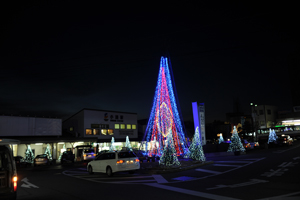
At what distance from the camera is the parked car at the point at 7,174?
6914 millimetres

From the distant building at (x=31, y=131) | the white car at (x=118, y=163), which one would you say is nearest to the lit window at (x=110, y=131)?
the distant building at (x=31, y=131)

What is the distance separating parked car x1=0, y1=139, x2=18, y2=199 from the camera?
6.91 metres

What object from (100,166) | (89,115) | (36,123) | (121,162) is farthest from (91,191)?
(89,115)

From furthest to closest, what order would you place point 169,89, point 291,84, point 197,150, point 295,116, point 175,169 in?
1. point 291,84
2. point 295,116
3. point 169,89
4. point 197,150
5. point 175,169

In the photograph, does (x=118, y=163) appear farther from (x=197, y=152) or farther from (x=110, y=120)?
(x=110, y=120)

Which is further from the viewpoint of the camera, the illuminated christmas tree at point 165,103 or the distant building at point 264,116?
the distant building at point 264,116

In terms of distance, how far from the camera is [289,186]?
9.65 m

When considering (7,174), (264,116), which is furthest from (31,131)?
(264,116)

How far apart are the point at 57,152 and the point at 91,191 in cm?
3371

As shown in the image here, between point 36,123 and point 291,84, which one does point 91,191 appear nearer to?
point 36,123

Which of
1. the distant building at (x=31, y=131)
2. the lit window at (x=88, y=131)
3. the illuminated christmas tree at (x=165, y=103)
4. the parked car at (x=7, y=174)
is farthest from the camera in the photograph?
the lit window at (x=88, y=131)

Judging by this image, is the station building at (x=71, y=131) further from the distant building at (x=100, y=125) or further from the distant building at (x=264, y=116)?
the distant building at (x=264, y=116)

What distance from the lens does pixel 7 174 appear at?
7023 millimetres

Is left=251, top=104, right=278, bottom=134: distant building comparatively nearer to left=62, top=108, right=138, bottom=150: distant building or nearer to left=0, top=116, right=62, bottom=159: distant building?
left=62, top=108, right=138, bottom=150: distant building
